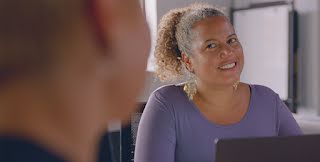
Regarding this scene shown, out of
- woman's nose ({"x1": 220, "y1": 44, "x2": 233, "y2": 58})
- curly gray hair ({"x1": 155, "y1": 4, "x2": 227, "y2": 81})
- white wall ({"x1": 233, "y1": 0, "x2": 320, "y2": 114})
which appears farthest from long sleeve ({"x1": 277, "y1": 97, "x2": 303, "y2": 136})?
white wall ({"x1": 233, "y1": 0, "x2": 320, "y2": 114})

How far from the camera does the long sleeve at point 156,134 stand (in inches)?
60.2

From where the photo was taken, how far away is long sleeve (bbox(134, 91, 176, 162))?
1529 mm

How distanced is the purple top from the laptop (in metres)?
0.54

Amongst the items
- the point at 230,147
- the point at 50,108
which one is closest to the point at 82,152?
the point at 50,108

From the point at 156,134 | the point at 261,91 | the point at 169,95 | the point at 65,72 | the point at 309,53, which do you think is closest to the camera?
the point at 65,72

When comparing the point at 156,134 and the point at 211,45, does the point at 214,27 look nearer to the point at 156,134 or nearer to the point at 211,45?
the point at 211,45

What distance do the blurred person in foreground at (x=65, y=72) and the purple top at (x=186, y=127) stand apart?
1233 mm

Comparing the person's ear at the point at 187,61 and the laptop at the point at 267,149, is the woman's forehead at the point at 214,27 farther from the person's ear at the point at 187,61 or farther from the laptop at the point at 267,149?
the laptop at the point at 267,149

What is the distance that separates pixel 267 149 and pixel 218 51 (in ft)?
2.31

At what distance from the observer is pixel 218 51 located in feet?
5.54

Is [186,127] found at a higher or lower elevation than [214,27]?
lower

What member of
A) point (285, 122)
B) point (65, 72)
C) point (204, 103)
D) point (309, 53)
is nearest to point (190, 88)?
point (204, 103)

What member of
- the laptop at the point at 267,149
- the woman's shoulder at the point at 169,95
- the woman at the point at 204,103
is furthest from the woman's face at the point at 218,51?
the laptop at the point at 267,149

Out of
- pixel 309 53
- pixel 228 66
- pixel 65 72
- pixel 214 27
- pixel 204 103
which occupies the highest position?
pixel 65 72
